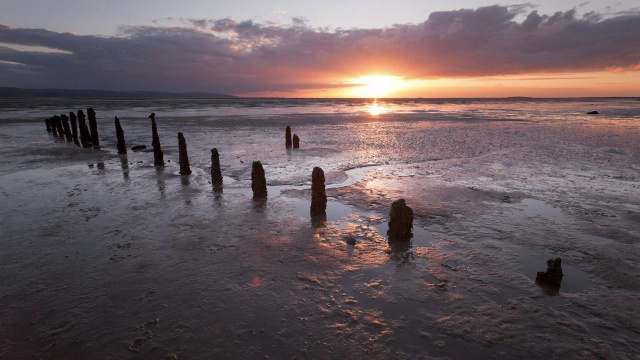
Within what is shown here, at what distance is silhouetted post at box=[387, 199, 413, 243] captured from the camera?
28.7 ft

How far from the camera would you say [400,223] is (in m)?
8.77

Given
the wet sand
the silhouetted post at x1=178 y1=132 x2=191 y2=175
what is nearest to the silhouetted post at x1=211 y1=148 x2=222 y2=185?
the wet sand

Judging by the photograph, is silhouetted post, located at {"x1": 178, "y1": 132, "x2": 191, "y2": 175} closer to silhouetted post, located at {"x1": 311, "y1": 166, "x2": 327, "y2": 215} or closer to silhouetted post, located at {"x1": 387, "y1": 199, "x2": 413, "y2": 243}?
silhouetted post, located at {"x1": 311, "y1": 166, "x2": 327, "y2": 215}

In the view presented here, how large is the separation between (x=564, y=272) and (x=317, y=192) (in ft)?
20.9

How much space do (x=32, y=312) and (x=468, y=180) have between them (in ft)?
48.0

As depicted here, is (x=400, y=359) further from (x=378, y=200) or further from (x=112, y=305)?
(x=378, y=200)

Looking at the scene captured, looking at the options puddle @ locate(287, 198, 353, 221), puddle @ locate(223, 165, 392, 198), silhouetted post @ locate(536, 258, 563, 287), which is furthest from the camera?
puddle @ locate(223, 165, 392, 198)

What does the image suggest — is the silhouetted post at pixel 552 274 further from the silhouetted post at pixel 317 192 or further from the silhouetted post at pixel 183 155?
the silhouetted post at pixel 183 155

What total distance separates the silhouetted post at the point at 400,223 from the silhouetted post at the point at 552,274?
2.95 m

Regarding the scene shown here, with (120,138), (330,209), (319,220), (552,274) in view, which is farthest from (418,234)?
(120,138)

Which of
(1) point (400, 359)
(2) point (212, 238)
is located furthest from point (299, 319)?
(2) point (212, 238)

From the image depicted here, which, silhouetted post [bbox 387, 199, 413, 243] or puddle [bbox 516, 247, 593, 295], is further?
silhouetted post [bbox 387, 199, 413, 243]

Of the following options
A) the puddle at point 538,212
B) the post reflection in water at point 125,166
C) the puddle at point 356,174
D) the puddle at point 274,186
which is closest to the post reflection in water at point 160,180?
the post reflection in water at point 125,166

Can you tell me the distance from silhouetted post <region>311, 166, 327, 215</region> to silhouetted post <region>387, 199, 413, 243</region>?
2.55m
